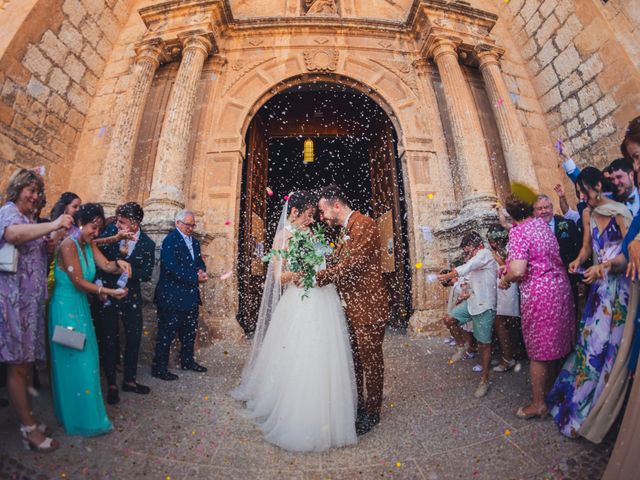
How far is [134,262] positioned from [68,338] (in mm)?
1231

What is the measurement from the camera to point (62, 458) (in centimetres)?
208

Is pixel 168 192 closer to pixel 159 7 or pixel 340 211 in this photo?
pixel 340 211

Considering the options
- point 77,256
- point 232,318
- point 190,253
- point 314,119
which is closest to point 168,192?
point 190,253

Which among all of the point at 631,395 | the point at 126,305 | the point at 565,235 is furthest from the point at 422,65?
the point at 126,305

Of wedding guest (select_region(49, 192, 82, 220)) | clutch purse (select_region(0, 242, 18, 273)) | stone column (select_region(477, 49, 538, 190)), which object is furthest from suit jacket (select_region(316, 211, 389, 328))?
stone column (select_region(477, 49, 538, 190))

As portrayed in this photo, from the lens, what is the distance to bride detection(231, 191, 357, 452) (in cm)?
229

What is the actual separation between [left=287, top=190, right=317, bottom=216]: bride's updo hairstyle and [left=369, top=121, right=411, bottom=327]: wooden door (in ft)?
12.7

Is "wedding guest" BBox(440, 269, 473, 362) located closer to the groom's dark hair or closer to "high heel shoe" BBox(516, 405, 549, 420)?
"high heel shoe" BBox(516, 405, 549, 420)

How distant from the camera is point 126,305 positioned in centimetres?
332

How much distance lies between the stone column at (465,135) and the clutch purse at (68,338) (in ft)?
18.9

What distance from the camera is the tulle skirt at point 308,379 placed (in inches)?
90.1

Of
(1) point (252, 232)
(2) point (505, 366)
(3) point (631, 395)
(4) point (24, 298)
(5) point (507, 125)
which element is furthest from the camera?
(1) point (252, 232)

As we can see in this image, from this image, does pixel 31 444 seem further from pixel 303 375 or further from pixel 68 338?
pixel 303 375

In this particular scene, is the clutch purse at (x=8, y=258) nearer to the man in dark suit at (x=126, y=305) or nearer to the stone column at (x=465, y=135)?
the man in dark suit at (x=126, y=305)
